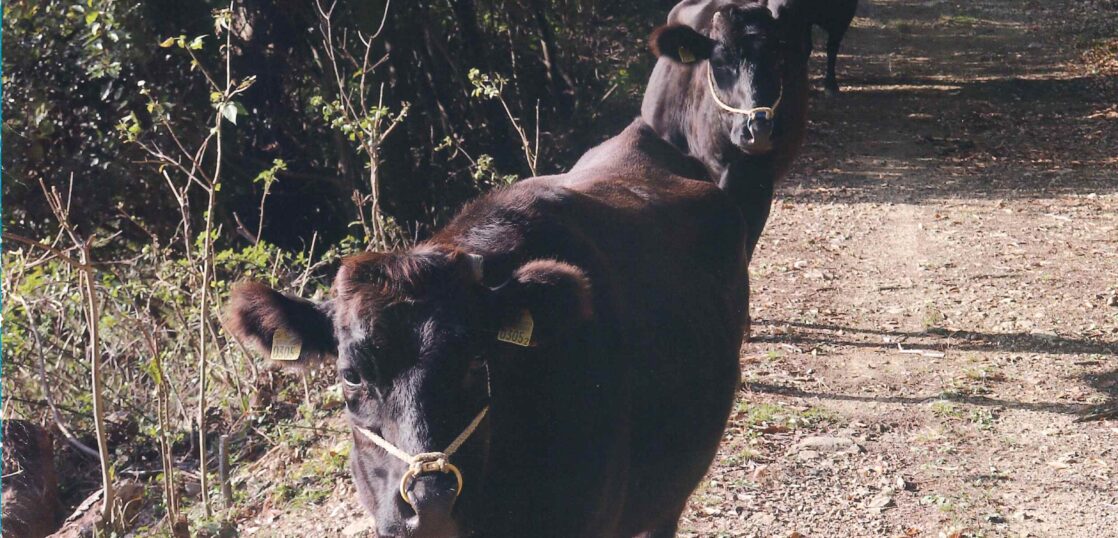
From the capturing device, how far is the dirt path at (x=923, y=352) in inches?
228

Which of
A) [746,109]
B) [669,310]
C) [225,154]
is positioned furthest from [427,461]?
[225,154]

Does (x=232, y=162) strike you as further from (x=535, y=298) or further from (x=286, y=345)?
(x=535, y=298)

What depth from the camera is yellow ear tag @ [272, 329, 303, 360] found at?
11.4ft

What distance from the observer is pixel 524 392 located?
357 centimetres

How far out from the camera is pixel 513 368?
358 centimetres

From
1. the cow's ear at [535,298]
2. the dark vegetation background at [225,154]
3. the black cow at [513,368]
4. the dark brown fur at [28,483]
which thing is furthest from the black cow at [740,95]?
the dark brown fur at [28,483]

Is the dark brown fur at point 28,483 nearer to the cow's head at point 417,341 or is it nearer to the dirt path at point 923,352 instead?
the dirt path at point 923,352

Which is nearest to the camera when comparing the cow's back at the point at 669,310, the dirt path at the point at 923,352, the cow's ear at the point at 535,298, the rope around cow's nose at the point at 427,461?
the rope around cow's nose at the point at 427,461

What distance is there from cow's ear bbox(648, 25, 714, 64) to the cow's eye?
4.79 m

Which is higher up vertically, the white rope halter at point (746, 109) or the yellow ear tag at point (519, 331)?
the yellow ear tag at point (519, 331)

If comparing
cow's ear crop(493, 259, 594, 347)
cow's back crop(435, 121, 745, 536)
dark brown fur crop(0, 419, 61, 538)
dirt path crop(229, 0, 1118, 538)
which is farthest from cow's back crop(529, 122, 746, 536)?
dark brown fur crop(0, 419, 61, 538)

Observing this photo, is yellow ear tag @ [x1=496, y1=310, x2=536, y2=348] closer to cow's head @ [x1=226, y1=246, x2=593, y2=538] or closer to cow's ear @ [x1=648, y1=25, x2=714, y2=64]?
cow's head @ [x1=226, y1=246, x2=593, y2=538]

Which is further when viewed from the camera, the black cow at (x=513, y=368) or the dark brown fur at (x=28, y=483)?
the dark brown fur at (x=28, y=483)

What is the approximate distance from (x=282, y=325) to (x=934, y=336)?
19.4 feet
